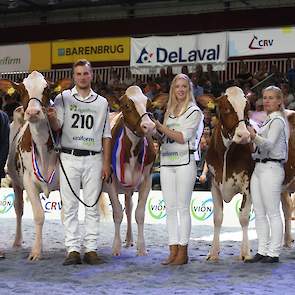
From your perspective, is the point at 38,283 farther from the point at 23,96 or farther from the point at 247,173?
the point at 247,173

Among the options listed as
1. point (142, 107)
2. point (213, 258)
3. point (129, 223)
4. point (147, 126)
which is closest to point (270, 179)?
point (213, 258)

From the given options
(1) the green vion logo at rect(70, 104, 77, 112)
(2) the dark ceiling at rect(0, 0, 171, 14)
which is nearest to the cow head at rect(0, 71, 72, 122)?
(1) the green vion logo at rect(70, 104, 77, 112)

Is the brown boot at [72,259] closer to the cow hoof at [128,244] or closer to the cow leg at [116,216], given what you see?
the cow leg at [116,216]

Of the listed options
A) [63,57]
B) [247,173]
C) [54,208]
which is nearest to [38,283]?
[247,173]

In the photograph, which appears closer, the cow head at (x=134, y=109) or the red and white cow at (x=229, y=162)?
the red and white cow at (x=229, y=162)

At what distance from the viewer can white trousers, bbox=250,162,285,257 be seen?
6.00 m

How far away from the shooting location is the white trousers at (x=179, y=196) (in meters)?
5.95

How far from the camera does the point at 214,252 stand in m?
6.36

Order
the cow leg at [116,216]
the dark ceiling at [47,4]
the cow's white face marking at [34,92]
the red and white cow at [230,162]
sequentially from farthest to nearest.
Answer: the dark ceiling at [47,4] < the cow leg at [116,216] < the red and white cow at [230,162] < the cow's white face marking at [34,92]

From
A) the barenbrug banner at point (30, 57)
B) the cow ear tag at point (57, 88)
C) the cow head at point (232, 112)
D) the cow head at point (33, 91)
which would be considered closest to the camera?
the cow head at point (33, 91)

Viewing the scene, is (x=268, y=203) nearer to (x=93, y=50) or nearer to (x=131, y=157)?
(x=131, y=157)

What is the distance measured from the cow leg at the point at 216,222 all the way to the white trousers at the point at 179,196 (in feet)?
1.65

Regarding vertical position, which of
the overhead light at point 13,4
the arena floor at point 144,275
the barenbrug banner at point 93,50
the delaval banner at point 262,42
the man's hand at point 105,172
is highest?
the overhead light at point 13,4

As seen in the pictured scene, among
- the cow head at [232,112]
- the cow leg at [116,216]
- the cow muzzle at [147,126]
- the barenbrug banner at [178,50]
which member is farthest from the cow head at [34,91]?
the barenbrug banner at [178,50]
